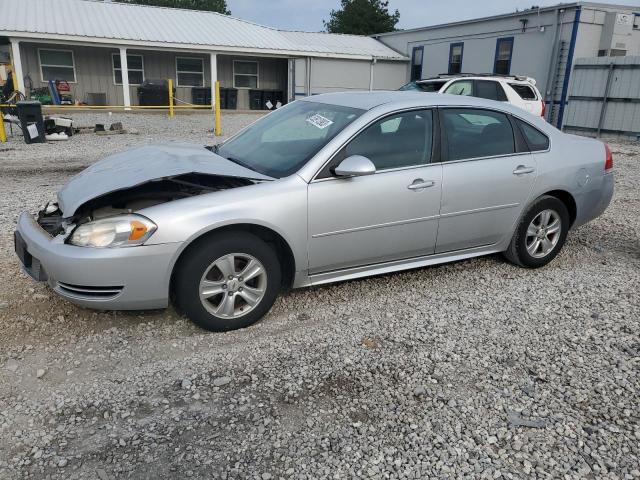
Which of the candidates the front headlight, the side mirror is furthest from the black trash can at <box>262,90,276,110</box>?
the front headlight

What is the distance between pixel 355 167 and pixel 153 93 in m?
20.7

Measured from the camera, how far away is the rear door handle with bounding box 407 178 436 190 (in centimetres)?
401

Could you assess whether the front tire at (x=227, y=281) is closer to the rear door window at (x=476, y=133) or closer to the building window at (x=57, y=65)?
the rear door window at (x=476, y=133)

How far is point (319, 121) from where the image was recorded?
422cm

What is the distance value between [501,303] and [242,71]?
24172 millimetres

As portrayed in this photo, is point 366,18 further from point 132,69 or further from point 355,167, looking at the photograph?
point 355,167

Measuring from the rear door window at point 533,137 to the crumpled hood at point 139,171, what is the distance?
2.42 meters

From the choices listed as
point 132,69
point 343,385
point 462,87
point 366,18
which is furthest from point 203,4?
point 343,385

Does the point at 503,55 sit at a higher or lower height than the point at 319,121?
higher

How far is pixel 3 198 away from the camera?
23.3ft

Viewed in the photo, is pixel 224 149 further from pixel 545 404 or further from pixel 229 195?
pixel 545 404

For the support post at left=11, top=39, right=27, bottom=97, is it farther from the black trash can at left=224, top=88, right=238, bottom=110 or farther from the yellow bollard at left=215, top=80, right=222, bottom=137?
the yellow bollard at left=215, top=80, right=222, bottom=137

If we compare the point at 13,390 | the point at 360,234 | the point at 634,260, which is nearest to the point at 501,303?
the point at 360,234

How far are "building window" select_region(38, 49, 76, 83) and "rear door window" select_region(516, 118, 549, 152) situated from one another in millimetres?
22479
